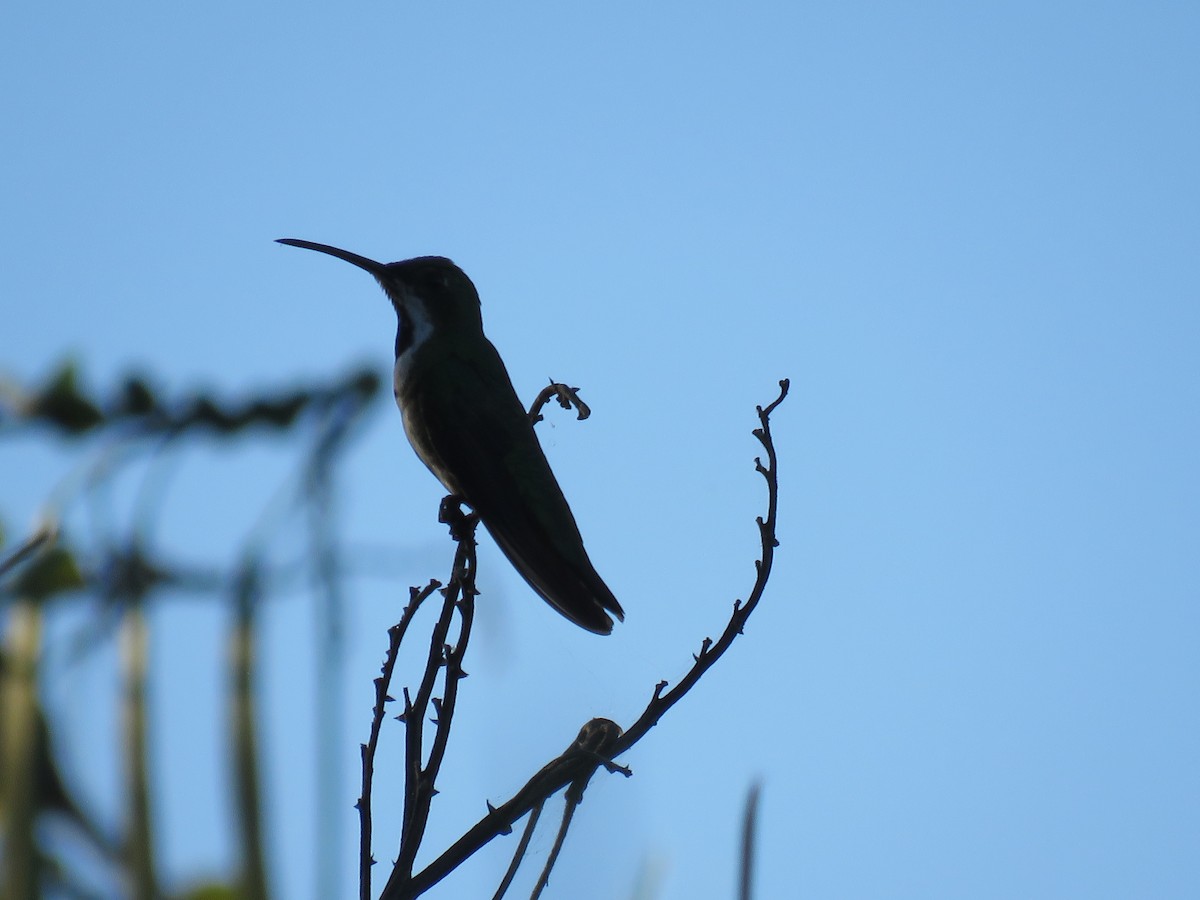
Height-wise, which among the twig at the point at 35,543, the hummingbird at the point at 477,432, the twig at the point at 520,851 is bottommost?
the twig at the point at 520,851

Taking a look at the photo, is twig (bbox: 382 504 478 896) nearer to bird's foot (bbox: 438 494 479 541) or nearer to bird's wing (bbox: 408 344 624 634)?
bird's foot (bbox: 438 494 479 541)

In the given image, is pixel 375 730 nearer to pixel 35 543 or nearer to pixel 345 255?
pixel 35 543

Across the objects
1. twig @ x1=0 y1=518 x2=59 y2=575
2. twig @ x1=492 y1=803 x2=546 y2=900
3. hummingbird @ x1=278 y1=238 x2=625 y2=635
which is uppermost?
hummingbird @ x1=278 y1=238 x2=625 y2=635

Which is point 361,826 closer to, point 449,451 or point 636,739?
point 636,739

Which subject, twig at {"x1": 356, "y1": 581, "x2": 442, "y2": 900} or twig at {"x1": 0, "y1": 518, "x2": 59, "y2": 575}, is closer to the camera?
twig at {"x1": 0, "y1": 518, "x2": 59, "y2": 575}

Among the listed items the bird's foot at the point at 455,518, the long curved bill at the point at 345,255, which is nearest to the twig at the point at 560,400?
the bird's foot at the point at 455,518

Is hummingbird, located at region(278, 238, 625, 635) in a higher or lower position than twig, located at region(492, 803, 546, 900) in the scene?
higher

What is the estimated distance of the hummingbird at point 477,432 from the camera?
5883mm

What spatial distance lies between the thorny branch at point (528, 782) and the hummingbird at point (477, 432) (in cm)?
220

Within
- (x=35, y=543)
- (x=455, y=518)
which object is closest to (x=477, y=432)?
(x=455, y=518)

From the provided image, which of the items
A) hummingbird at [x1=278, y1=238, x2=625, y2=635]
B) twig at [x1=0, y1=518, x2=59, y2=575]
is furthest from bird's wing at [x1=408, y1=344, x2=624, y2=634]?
twig at [x1=0, y1=518, x2=59, y2=575]

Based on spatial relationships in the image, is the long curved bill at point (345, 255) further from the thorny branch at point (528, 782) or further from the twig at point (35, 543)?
the twig at point (35, 543)

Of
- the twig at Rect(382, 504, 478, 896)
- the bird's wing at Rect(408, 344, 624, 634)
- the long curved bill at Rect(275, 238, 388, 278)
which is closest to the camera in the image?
the twig at Rect(382, 504, 478, 896)

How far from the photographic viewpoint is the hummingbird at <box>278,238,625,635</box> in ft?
19.3
